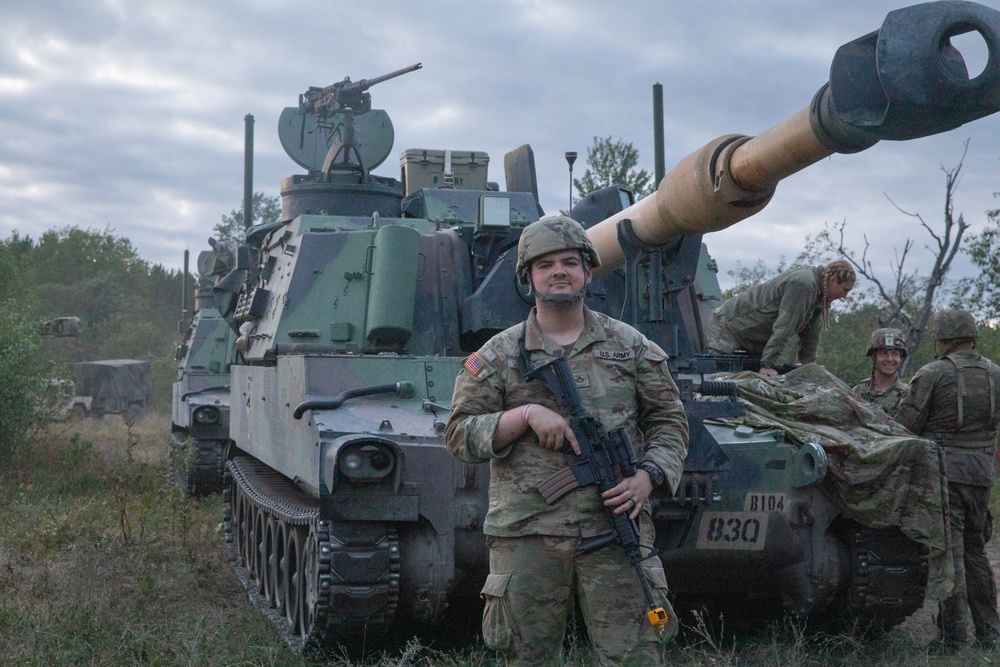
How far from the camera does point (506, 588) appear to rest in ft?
11.8

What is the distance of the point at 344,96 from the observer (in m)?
9.82

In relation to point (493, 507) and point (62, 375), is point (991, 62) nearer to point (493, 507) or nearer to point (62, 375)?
point (493, 507)

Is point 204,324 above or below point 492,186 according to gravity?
below

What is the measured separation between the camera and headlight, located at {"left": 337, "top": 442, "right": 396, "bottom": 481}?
5164 millimetres

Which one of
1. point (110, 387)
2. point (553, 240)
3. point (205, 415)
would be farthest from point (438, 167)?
point (110, 387)

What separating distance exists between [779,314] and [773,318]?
0.18 m

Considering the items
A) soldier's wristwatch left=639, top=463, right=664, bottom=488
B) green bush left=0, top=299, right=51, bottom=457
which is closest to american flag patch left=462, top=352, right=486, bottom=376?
soldier's wristwatch left=639, top=463, right=664, bottom=488

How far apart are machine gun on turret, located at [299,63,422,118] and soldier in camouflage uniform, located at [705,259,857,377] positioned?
359cm

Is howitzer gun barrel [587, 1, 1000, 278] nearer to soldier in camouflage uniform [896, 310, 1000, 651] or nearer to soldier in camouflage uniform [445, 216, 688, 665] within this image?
soldier in camouflage uniform [445, 216, 688, 665]

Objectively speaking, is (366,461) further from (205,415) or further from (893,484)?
(205,415)

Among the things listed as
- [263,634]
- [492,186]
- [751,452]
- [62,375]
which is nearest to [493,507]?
[751,452]

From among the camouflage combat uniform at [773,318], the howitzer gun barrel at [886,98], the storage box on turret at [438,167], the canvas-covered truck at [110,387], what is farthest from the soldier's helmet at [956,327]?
the canvas-covered truck at [110,387]

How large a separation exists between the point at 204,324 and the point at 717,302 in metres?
7.25

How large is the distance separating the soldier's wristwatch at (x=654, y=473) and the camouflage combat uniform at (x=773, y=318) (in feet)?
12.1
